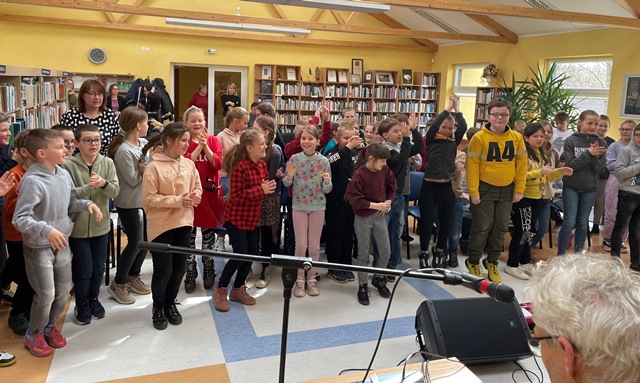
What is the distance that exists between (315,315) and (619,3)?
6101 millimetres

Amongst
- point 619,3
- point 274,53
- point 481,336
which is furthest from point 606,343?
point 274,53

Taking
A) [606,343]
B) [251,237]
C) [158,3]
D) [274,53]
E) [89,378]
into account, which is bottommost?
[89,378]

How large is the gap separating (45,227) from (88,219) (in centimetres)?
43

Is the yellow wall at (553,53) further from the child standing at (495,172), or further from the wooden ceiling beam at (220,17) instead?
the child standing at (495,172)

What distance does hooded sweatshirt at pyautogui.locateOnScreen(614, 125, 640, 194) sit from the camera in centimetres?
450

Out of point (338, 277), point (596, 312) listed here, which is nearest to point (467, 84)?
point (338, 277)

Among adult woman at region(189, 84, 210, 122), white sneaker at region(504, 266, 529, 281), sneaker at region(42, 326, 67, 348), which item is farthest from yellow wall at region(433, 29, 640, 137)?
sneaker at region(42, 326, 67, 348)

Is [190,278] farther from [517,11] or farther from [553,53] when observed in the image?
[553,53]

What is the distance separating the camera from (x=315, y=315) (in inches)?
140

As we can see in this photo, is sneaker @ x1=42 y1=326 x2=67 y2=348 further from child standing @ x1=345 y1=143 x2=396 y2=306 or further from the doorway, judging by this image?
the doorway

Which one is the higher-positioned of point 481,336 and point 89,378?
point 481,336

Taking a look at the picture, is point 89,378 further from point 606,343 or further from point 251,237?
point 606,343

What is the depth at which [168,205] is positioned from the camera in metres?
3.07

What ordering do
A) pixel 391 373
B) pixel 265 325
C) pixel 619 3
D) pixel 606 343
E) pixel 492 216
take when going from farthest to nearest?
1. pixel 619 3
2. pixel 492 216
3. pixel 265 325
4. pixel 391 373
5. pixel 606 343
